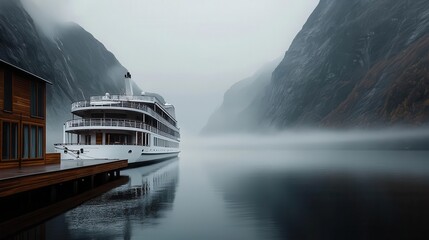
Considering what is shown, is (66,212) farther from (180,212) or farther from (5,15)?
(5,15)

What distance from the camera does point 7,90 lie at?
24031mm

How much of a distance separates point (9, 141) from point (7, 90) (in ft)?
10.5

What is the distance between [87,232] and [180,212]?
6.33 m

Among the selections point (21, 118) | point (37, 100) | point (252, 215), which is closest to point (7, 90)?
point (21, 118)

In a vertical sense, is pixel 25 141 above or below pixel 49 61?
below

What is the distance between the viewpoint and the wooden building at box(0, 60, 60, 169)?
23.3m

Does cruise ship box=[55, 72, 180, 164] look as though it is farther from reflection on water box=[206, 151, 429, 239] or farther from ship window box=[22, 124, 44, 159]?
reflection on water box=[206, 151, 429, 239]

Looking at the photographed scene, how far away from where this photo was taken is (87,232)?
16.1m

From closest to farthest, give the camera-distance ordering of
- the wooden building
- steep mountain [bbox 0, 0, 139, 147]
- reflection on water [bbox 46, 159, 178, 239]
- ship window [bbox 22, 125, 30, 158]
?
reflection on water [bbox 46, 159, 178, 239]
the wooden building
ship window [bbox 22, 125, 30, 158]
steep mountain [bbox 0, 0, 139, 147]

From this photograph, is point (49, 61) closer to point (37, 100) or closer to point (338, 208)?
point (37, 100)

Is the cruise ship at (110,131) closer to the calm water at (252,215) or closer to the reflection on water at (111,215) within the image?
the calm water at (252,215)

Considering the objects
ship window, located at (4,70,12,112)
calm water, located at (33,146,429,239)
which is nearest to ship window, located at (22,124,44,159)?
ship window, located at (4,70,12,112)

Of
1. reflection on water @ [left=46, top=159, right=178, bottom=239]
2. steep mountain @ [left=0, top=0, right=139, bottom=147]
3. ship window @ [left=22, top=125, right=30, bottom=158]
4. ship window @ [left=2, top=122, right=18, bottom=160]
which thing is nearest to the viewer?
reflection on water @ [left=46, top=159, right=178, bottom=239]

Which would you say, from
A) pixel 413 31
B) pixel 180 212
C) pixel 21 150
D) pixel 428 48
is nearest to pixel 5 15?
pixel 21 150
